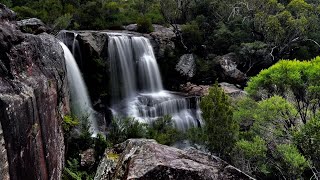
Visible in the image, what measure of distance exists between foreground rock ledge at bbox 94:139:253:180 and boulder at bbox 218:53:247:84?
18.7 meters

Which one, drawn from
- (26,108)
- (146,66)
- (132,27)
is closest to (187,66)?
(146,66)

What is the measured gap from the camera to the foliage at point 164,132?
15217 millimetres

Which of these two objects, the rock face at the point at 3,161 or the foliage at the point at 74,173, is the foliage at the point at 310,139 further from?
the rock face at the point at 3,161

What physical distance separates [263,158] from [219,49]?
1694cm

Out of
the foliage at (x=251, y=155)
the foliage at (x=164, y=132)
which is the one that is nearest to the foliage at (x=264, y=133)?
the foliage at (x=251, y=155)

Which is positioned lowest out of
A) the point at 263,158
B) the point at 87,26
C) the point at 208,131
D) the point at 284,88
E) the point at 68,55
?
the point at 263,158

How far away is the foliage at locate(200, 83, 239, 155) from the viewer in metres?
13.0

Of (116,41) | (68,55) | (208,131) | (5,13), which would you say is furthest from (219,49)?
(5,13)

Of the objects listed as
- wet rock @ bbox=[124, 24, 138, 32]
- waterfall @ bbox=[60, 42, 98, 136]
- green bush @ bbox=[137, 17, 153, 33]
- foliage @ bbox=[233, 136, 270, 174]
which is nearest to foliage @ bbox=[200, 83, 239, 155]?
foliage @ bbox=[233, 136, 270, 174]

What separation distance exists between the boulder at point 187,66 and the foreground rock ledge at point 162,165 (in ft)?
59.6

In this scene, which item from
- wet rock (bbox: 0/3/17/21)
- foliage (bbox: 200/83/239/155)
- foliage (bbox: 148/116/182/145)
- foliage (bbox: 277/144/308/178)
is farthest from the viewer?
foliage (bbox: 148/116/182/145)

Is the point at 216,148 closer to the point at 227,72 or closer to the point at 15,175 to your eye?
the point at 15,175

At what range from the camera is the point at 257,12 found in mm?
28328

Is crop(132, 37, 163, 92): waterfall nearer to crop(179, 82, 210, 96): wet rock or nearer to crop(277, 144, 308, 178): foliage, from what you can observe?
crop(179, 82, 210, 96): wet rock
